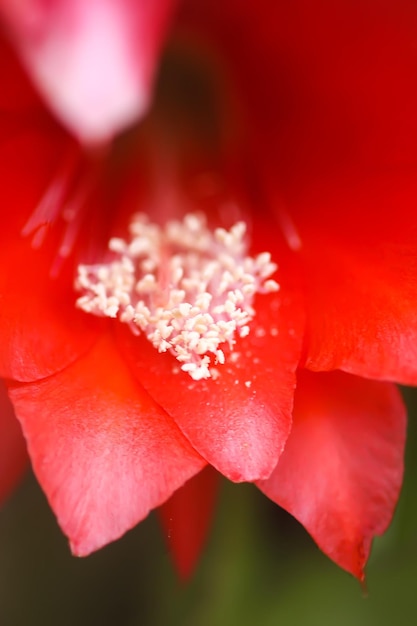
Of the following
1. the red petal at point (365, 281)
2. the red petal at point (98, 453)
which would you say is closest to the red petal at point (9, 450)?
the red petal at point (98, 453)

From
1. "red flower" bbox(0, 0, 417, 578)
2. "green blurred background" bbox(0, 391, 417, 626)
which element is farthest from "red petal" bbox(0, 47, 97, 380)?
"green blurred background" bbox(0, 391, 417, 626)

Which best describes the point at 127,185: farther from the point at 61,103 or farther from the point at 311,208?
the point at 61,103

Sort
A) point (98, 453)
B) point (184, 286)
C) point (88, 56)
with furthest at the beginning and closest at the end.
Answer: point (184, 286) < point (98, 453) < point (88, 56)

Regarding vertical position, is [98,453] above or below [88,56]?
below

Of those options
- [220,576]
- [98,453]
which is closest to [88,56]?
[98,453]

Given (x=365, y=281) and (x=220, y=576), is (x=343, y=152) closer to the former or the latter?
(x=365, y=281)

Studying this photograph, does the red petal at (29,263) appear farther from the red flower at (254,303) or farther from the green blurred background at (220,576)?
the green blurred background at (220,576)
